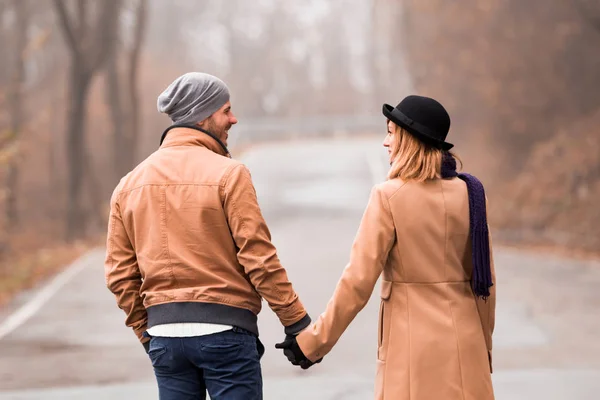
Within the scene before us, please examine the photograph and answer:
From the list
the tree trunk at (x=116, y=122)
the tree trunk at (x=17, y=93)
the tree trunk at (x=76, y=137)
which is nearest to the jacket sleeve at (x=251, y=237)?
the tree trunk at (x=76, y=137)

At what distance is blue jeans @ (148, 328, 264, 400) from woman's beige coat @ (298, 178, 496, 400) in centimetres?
55

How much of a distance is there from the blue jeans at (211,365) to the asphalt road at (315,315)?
3832 mm

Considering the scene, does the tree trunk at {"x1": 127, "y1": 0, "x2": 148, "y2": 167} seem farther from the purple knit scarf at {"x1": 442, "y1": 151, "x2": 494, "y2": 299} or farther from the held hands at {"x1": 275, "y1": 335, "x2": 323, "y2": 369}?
the purple knit scarf at {"x1": 442, "y1": 151, "x2": 494, "y2": 299}

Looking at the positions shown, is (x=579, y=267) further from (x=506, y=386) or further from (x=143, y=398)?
(x=143, y=398)

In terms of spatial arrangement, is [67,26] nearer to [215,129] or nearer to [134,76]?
[134,76]

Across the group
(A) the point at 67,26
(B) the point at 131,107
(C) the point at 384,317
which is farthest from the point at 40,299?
(B) the point at 131,107

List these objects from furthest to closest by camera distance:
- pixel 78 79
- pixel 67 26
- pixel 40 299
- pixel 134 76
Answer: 1. pixel 134 76
2. pixel 78 79
3. pixel 67 26
4. pixel 40 299

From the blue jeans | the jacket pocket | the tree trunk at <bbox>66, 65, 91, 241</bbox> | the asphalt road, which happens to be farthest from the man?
the tree trunk at <bbox>66, 65, 91, 241</bbox>

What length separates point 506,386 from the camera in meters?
8.86

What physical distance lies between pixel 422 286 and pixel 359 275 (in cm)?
28

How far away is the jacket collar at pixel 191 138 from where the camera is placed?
5.03 m

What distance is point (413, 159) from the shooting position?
16.5ft

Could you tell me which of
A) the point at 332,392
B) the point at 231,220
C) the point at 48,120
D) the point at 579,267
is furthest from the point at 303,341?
the point at 48,120

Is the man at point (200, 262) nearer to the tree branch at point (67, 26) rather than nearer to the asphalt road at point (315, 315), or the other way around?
the asphalt road at point (315, 315)
